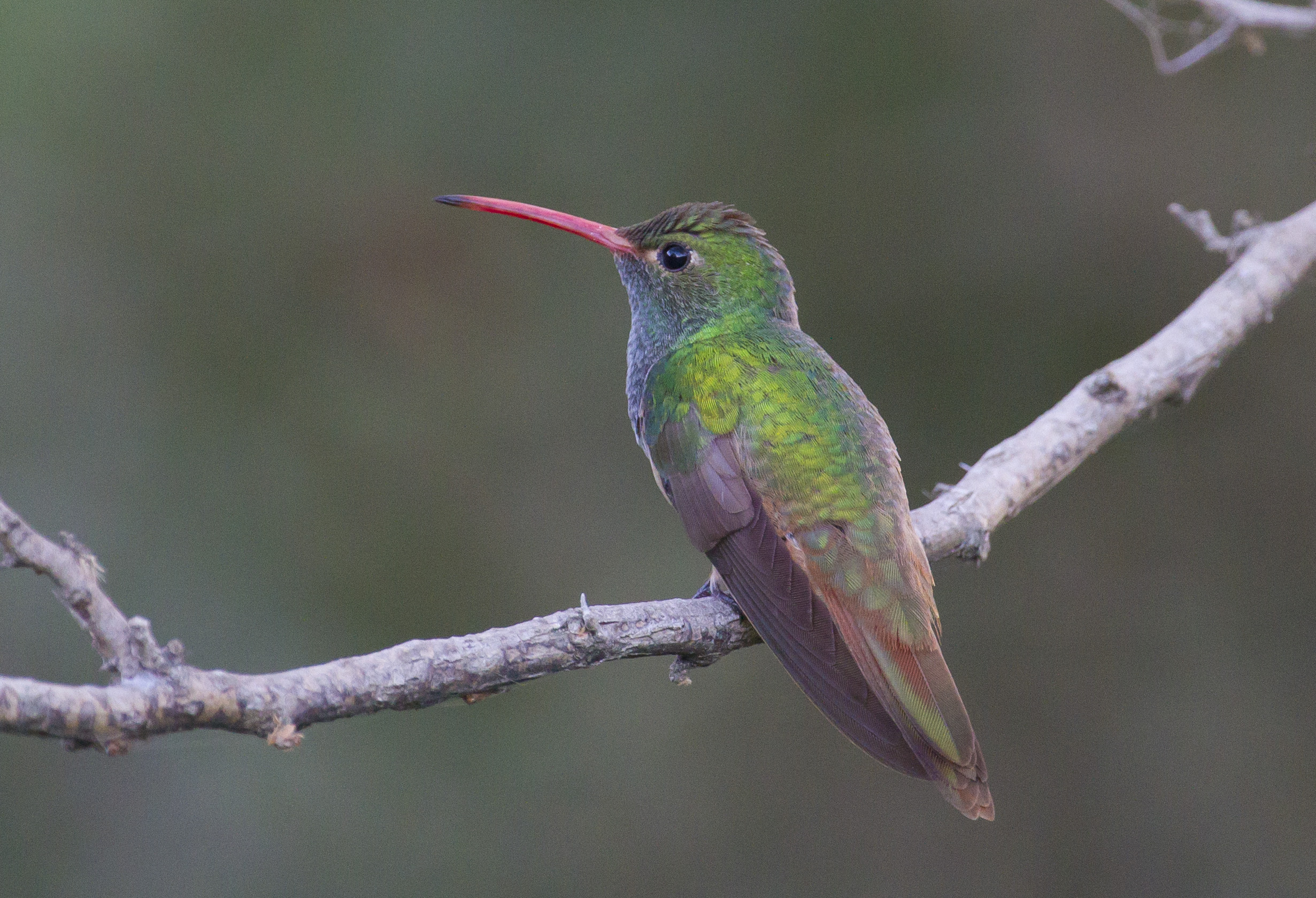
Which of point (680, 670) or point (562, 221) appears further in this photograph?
point (562, 221)

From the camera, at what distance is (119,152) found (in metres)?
5.21

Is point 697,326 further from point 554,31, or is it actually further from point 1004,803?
point 1004,803

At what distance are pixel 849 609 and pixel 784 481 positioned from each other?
0.39 meters

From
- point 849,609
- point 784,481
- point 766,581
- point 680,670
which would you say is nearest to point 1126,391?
point 784,481

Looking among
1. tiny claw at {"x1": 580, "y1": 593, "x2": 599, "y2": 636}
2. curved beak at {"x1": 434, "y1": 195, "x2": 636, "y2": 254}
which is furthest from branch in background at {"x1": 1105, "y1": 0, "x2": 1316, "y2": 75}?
tiny claw at {"x1": 580, "y1": 593, "x2": 599, "y2": 636}

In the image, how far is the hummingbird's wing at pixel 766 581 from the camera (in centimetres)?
255

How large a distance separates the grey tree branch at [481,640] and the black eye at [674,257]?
3.51 feet

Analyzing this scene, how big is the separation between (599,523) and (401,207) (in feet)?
5.58

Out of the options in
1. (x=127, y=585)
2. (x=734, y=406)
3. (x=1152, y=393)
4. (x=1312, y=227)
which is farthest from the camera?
(x=127, y=585)

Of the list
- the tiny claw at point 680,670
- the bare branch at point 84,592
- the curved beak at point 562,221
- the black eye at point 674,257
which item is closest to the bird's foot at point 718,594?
the tiny claw at point 680,670

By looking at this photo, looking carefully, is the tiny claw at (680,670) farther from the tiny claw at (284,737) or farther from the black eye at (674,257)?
the black eye at (674,257)

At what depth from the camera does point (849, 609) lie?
2793 mm

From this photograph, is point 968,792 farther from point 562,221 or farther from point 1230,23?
point 1230,23

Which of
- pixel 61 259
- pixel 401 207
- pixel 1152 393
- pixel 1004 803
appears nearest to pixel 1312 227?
pixel 1152 393
